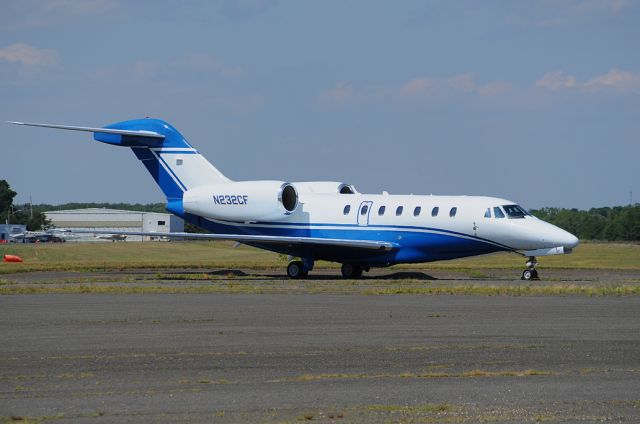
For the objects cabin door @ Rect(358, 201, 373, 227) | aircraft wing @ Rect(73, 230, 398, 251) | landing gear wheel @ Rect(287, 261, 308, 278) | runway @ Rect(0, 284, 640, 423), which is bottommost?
runway @ Rect(0, 284, 640, 423)

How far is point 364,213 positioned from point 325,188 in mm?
4218

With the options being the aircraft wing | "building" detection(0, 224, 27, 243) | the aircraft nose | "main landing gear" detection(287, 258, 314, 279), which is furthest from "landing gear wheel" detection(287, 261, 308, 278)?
"building" detection(0, 224, 27, 243)

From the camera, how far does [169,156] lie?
132 ft

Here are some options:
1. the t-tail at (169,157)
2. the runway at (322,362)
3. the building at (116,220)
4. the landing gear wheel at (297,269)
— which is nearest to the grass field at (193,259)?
the t-tail at (169,157)

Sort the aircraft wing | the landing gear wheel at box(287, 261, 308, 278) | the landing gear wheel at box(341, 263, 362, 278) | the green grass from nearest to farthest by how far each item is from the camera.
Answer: the green grass
the aircraft wing
the landing gear wheel at box(287, 261, 308, 278)
the landing gear wheel at box(341, 263, 362, 278)

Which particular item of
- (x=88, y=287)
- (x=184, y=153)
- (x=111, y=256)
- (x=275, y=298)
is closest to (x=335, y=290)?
(x=275, y=298)

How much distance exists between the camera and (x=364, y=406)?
11.0m

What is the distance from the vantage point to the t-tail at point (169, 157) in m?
39.9

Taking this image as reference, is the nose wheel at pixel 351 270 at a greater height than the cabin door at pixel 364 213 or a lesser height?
lesser

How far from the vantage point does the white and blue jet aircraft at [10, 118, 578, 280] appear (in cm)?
3403

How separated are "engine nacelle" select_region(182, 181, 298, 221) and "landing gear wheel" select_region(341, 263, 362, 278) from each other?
284 centimetres

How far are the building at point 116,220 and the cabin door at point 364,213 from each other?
82391 millimetres

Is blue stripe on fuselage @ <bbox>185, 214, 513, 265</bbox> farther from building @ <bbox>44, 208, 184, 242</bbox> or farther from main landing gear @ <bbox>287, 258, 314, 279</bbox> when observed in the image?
building @ <bbox>44, 208, 184, 242</bbox>

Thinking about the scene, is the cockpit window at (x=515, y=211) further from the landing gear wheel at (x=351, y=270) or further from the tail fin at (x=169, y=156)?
the tail fin at (x=169, y=156)
